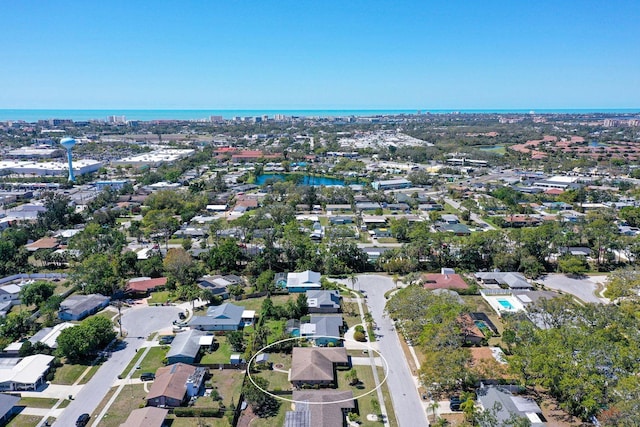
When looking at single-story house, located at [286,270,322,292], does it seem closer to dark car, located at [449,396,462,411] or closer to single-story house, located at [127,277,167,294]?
single-story house, located at [127,277,167,294]

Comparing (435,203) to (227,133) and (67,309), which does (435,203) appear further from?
(227,133)

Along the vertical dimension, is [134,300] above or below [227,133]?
below

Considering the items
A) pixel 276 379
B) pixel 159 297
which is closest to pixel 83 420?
pixel 276 379

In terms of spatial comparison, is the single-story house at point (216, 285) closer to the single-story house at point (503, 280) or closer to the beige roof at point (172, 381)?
the beige roof at point (172, 381)

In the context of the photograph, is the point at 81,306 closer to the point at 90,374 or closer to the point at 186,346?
the point at 90,374

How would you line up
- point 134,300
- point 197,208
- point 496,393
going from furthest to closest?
1. point 197,208
2. point 134,300
3. point 496,393

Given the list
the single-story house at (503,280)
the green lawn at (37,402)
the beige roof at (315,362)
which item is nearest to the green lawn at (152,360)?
the green lawn at (37,402)

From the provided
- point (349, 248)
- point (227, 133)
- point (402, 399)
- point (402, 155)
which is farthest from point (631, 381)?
point (227, 133)
